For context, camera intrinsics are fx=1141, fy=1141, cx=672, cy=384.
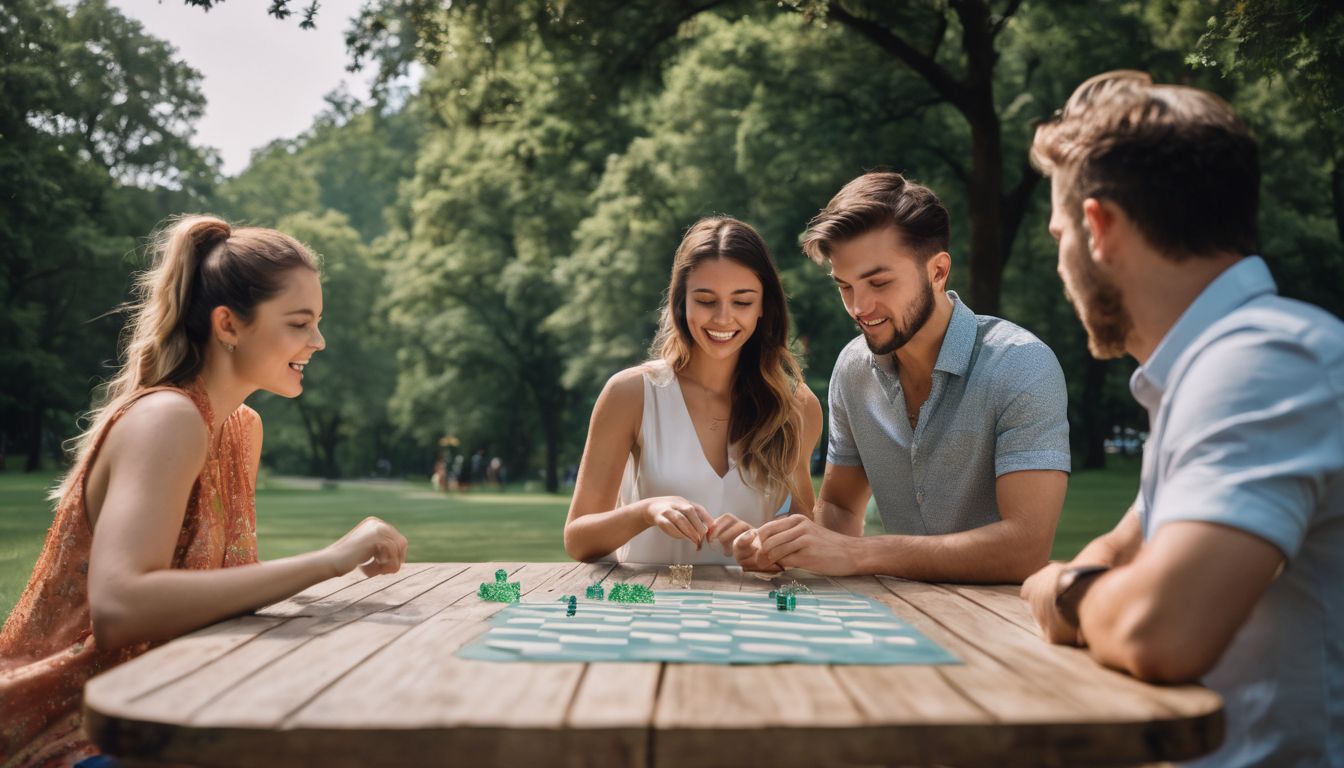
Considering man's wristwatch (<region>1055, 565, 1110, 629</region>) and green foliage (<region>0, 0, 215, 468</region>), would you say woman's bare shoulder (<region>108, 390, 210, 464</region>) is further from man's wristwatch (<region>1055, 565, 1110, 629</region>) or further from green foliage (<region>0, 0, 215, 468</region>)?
green foliage (<region>0, 0, 215, 468</region>)

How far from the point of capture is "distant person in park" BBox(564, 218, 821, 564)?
4566 millimetres

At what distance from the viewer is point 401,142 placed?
6950 cm

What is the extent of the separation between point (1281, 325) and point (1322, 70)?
656 centimetres

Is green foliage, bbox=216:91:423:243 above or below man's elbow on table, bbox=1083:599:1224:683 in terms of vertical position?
above

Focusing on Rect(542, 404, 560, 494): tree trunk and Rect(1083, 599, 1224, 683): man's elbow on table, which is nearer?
Rect(1083, 599, 1224, 683): man's elbow on table

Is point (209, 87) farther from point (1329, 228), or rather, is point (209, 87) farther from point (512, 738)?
point (512, 738)

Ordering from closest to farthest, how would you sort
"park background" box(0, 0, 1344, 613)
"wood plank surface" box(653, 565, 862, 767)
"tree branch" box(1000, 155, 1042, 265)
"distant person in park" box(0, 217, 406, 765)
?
"wood plank surface" box(653, 565, 862, 767) → "distant person in park" box(0, 217, 406, 765) → "park background" box(0, 0, 1344, 613) → "tree branch" box(1000, 155, 1042, 265)

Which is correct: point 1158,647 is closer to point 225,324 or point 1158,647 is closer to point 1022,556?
point 1022,556

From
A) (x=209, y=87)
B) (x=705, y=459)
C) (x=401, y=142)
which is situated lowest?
(x=705, y=459)

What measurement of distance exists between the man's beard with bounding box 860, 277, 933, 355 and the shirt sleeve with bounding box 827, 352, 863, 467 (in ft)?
1.22

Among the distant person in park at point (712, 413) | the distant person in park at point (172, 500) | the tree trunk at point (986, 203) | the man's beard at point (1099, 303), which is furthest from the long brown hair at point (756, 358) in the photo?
the tree trunk at point (986, 203)

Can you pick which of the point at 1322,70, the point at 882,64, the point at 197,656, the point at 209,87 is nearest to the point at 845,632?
the point at 197,656

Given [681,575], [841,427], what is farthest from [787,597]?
[841,427]

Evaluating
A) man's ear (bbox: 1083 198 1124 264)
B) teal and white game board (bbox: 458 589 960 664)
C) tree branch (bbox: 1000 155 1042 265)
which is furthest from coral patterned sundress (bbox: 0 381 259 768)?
tree branch (bbox: 1000 155 1042 265)
